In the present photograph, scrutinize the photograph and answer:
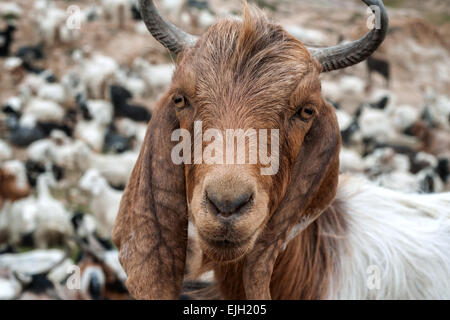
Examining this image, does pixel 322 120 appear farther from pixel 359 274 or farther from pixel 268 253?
pixel 359 274

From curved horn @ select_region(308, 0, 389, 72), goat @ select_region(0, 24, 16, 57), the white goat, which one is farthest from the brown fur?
goat @ select_region(0, 24, 16, 57)

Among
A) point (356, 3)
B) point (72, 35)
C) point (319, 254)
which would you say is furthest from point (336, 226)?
point (356, 3)

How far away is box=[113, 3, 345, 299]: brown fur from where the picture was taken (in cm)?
261

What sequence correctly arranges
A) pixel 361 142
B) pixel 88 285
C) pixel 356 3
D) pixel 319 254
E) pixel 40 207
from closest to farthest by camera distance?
pixel 319 254, pixel 88 285, pixel 40 207, pixel 361 142, pixel 356 3

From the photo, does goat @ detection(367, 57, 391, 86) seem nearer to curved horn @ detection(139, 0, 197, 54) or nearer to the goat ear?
curved horn @ detection(139, 0, 197, 54)

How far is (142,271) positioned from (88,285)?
4395mm

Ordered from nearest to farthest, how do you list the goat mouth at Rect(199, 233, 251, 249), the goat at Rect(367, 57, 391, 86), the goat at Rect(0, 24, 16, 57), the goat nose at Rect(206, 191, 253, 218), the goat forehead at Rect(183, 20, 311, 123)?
the goat nose at Rect(206, 191, 253, 218) → the goat mouth at Rect(199, 233, 251, 249) → the goat forehead at Rect(183, 20, 311, 123) → the goat at Rect(0, 24, 16, 57) → the goat at Rect(367, 57, 391, 86)

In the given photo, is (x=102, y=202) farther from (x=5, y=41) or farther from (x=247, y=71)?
(x=5, y=41)

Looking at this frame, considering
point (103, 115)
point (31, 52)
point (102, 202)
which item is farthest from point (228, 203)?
point (31, 52)

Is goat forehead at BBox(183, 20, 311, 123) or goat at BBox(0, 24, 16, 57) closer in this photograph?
goat forehead at BBox(183, 20, 311, 123)

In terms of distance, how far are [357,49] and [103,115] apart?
1144cm

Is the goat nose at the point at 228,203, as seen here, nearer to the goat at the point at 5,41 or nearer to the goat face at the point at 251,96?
the goat face at the point at 251,96

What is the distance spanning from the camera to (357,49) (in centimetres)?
288

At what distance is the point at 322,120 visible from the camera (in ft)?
9.62
